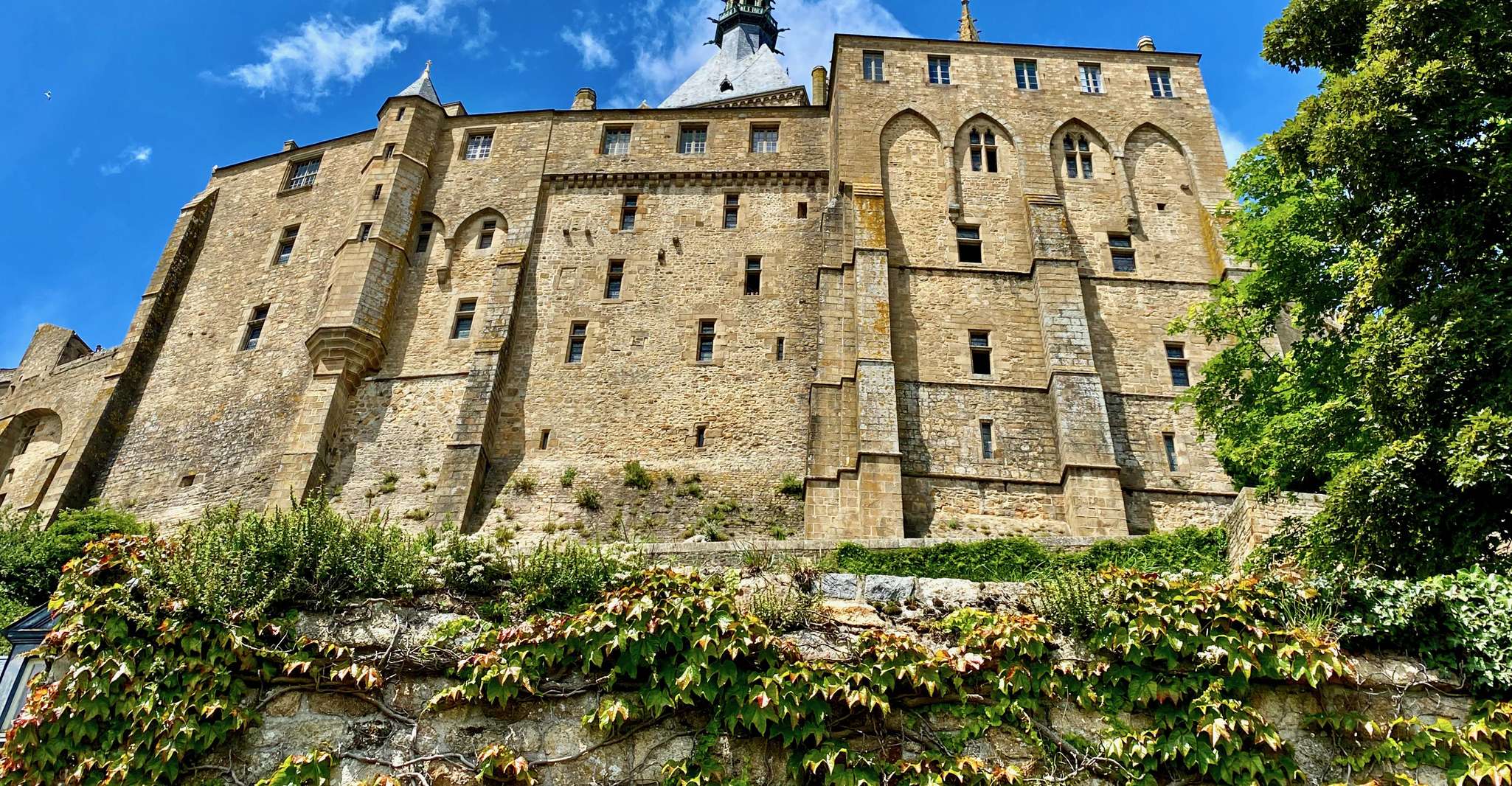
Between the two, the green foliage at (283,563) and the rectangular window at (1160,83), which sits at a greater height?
the rectangular window at (1160,83)

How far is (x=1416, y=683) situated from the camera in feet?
27.1

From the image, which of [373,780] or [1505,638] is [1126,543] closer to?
[1505,638]

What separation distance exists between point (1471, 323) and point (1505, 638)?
3.15 metres

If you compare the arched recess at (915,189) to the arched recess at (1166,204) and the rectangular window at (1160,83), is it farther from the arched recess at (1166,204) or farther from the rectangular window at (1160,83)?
the rectangular window at (1160,83)

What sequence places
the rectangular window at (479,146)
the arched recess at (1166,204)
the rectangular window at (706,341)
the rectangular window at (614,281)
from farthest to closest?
the rectangular window at (479,146), the rectangular window at (614,281), the arched recess at (1166,204), the rectangular window at (706,341)

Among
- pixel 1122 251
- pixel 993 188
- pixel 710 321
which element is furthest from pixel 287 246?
pixel 1122 251

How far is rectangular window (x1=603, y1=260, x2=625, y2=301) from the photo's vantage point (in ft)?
86.1

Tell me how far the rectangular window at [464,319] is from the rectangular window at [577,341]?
8.18 feet

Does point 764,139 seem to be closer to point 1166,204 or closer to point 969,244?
point 969,244

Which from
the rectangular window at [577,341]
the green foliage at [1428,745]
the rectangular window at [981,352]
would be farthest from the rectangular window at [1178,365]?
the green foliage at [1428,745]

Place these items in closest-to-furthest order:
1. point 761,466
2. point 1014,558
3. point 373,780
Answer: point 373,780 → point 1014,558 → point 761,466

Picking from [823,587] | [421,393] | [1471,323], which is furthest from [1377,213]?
[421,393]

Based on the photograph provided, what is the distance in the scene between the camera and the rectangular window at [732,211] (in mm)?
27500

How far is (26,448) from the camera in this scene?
3005 centimetres
